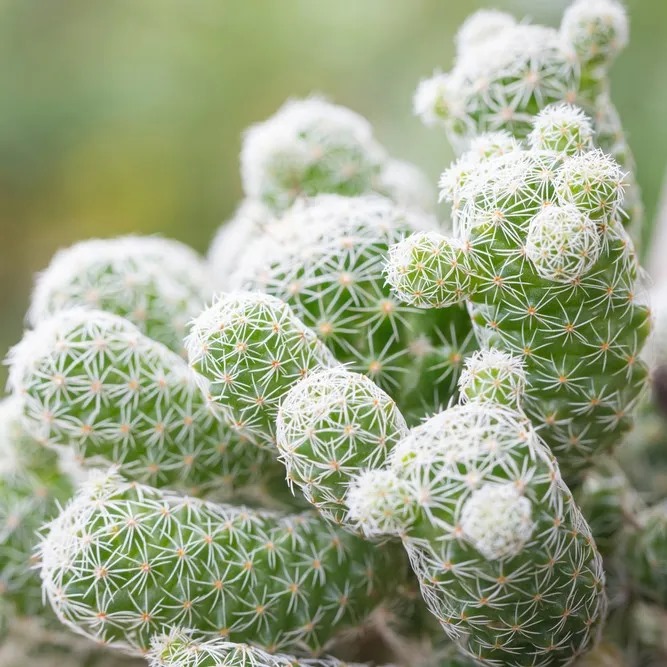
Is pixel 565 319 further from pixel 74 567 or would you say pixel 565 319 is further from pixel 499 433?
pixel 74 567

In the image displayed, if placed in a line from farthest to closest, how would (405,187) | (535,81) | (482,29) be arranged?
(405,187), (482,29), (535,81)

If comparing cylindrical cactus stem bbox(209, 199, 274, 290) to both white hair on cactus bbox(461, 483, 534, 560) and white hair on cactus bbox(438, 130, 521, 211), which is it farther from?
white hair on cactus bbox(461, 483, 534, 560)

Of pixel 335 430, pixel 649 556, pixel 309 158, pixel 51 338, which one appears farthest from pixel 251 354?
pixel 649 556

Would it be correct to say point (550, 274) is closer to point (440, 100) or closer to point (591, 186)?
point (591, 186)

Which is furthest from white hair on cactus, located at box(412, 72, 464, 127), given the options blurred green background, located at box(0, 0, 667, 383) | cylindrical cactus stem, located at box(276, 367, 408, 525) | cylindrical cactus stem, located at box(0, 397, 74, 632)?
blurred green background, located at box(0, 0, 667, 383)

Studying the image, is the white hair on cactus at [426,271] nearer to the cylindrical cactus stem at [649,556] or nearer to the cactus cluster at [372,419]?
the cactus cluster at [372,419]

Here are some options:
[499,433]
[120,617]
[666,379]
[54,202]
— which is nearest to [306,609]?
[120,617]

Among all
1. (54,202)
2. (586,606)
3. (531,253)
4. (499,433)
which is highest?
(531,253)
